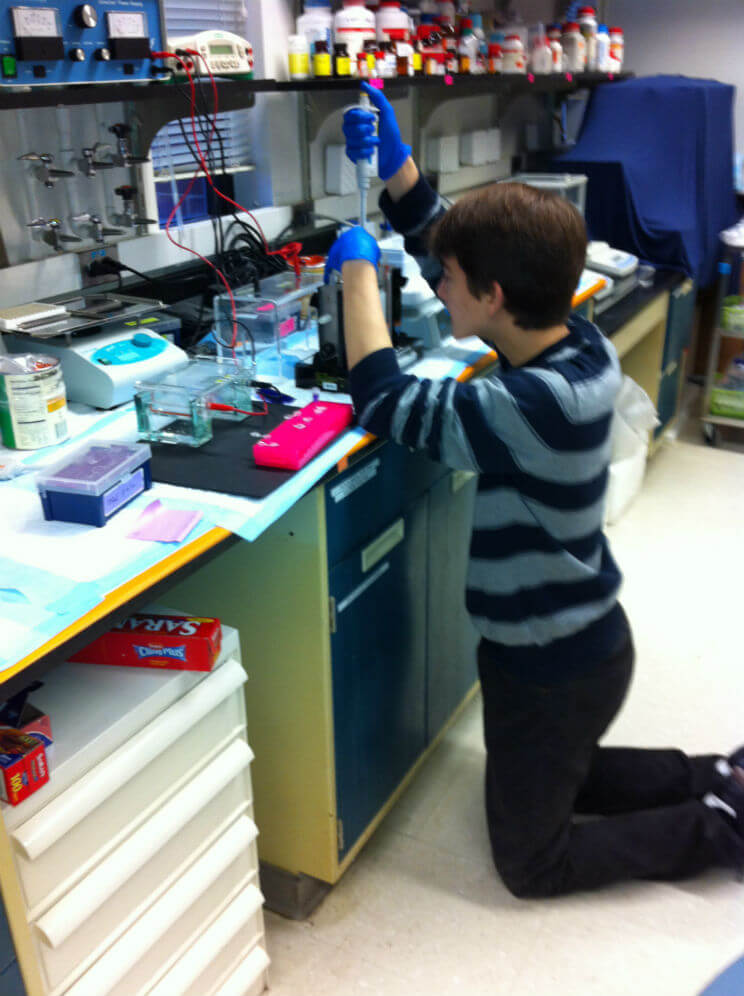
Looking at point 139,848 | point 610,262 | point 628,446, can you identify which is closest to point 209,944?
point 139,848

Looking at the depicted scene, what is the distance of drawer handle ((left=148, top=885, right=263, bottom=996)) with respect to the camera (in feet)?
4.05

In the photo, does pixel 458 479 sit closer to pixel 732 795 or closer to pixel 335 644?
pixel 335 644

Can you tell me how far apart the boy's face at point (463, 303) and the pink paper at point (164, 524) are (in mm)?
530

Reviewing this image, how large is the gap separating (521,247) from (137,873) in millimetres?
998

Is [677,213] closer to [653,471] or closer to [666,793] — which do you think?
[653,471]

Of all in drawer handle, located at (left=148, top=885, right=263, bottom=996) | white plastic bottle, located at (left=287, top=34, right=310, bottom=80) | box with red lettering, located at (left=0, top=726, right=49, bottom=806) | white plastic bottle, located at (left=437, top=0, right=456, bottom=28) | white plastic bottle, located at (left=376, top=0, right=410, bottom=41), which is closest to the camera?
box with red lettering, located at (left=0, top=726, right=49, bottom=806)

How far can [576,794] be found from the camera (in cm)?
168

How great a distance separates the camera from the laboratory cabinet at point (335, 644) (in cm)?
146

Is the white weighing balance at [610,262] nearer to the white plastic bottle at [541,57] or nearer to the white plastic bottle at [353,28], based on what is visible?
the white plastic bottle at [541,57]

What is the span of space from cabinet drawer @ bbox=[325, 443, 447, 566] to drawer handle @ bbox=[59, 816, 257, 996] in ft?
1.45

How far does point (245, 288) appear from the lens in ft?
6.32

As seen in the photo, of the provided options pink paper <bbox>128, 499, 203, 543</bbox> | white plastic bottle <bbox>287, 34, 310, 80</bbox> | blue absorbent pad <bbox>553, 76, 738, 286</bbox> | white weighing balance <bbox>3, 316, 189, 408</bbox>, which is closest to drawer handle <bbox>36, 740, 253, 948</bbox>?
pink paper <bbox>128, 499, 203, 543</bbox>

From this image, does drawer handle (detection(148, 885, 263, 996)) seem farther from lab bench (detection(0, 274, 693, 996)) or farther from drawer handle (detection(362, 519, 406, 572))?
drawer handle (detection(362, 519, 406, 572))

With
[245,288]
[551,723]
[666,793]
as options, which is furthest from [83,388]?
[666,793]
